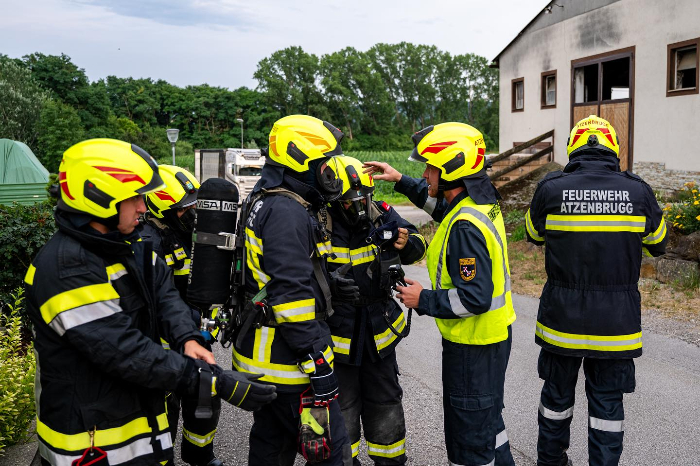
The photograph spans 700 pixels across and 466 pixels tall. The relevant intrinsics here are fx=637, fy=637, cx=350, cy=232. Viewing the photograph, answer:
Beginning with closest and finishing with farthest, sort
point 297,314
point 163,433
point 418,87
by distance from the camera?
point 163,433 → point 297,314 → point 418,87

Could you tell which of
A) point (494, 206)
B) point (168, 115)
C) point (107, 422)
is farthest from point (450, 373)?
point (168, 115)

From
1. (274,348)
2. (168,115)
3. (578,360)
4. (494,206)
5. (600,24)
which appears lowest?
(578,360)

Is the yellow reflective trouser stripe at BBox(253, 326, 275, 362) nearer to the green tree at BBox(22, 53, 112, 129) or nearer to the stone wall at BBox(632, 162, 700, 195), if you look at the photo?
the stone wall at BBox(632, 162, 700, 195)

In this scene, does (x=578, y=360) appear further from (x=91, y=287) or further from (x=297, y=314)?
(x=91, y=287)

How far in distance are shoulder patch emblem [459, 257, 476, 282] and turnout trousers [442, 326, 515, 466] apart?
0.43m

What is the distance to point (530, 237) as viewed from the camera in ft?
15.5

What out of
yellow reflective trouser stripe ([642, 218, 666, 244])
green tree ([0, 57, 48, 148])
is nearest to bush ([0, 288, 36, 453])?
yellow reflective trouser stripe ([642, 218, 666, 244])

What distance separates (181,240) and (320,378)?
208 cm

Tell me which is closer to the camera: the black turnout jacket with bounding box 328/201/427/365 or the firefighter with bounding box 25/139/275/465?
the firefighter with bounding box 25/139/275/465

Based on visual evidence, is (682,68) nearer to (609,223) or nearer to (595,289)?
(609,223)

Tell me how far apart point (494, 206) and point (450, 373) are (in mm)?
994

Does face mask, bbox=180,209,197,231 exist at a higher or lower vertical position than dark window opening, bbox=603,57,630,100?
lower

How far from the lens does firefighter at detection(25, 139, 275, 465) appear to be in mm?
2547

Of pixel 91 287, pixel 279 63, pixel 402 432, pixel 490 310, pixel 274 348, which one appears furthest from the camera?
pixel 279 63
